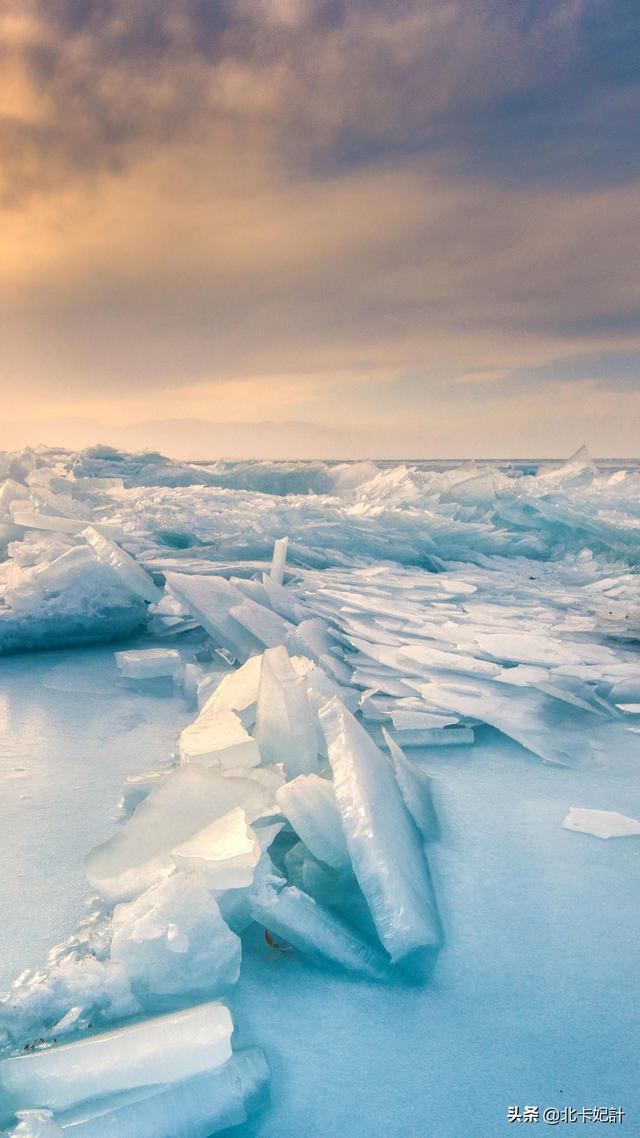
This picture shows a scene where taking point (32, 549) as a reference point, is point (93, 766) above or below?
below

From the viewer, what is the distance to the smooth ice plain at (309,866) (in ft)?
2.97

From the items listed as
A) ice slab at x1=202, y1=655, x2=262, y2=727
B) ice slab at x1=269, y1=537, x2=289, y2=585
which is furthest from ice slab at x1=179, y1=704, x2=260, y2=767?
ice slab at x1=269, y1=537, x2=289, y2=585

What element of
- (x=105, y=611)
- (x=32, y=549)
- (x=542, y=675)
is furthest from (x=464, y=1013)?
(x=32, y=549)

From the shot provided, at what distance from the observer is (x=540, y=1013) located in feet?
3.41

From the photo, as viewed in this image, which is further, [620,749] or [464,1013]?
[620,749]

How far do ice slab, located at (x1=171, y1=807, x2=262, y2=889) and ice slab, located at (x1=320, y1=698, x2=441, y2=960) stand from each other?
19 cm

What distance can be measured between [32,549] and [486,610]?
7.33 feet

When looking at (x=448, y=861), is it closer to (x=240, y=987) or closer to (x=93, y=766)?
(x=240, y=987)

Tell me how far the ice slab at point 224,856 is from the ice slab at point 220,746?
0.91 ft

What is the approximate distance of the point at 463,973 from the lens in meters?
1.12

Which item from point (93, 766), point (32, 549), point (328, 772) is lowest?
point (93, 766)

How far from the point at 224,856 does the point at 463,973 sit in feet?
1.33

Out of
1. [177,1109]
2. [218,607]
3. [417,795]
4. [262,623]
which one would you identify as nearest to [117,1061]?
[177,1109]

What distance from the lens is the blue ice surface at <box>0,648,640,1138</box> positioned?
0.90 m
